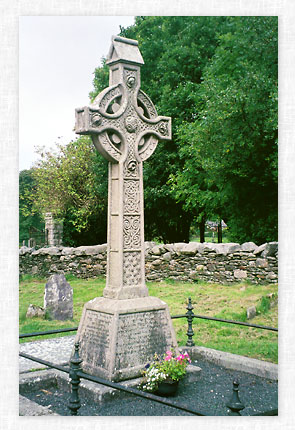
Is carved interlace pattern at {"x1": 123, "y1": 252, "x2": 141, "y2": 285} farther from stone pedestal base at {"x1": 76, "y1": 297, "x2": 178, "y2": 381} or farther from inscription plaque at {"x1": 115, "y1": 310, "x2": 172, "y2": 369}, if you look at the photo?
inscription plaque at {"x1": 115, "y1": 310, "x2": 172, "y2": 369}

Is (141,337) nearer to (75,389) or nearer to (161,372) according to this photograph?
(161,372)

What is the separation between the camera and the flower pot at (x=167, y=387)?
220 inches

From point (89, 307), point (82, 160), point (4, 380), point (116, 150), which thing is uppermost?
point (82, 160)

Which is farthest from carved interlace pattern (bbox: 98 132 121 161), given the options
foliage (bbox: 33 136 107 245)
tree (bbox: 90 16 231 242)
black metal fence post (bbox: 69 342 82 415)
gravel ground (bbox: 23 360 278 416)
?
foliage (bbox: 33 136 107 245)

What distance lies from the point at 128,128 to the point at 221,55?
30.8 feet

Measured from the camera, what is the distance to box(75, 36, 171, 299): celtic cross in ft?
19.7

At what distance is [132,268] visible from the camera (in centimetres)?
613

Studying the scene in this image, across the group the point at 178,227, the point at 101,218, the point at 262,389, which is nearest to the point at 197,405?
the point at 262,389

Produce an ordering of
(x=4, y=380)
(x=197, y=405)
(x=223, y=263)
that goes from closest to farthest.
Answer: (x=4, y=380), (x=197, y=405), (x=223, y=263)

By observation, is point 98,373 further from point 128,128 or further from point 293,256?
point 128,128

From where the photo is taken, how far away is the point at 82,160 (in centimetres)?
2334

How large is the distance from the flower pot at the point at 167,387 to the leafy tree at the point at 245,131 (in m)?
6.52

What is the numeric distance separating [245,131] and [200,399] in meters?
7.30

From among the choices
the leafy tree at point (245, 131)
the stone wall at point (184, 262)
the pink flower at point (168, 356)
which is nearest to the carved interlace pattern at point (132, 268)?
the pink flower at point (168, 356)
